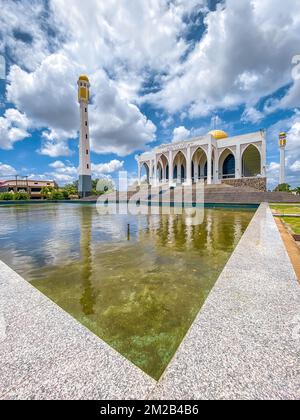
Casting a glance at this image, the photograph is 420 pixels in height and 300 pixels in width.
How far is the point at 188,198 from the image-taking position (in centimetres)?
2861

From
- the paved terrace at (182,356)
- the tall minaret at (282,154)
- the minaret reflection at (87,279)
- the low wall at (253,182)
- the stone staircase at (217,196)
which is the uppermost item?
the tall minaret at (282,154)

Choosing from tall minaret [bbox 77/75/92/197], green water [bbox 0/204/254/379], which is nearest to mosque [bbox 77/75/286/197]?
tall minaret [bbox 77/75/92/197]

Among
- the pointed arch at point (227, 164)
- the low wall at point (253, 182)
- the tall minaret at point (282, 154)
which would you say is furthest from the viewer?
the tall minaret at point (282, 154)

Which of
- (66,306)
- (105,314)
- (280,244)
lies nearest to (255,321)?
(105,314)

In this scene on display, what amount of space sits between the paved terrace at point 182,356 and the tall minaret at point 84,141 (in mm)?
40531

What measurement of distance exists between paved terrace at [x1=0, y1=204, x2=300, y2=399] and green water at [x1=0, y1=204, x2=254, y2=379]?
0.49 m

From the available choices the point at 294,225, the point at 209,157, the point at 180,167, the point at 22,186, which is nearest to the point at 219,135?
the point at 209,157

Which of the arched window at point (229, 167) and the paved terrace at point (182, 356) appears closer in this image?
the paved terrace at point (182, 356)

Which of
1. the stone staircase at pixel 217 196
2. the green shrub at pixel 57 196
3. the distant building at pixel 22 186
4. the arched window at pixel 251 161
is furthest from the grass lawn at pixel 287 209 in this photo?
the distant building at pixel 22 186

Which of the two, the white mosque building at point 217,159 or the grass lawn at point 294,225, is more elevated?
the white mosque building at point 217,159

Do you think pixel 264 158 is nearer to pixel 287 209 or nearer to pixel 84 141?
pixel 287 209

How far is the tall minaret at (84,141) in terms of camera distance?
40.4 meters

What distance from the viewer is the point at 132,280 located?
3.88 meters

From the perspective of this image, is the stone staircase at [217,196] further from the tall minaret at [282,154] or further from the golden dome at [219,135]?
the tall minaret at [282,154]
